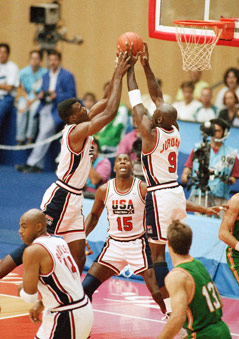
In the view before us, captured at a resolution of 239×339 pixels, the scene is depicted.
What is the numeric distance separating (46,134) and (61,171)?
7.57 m

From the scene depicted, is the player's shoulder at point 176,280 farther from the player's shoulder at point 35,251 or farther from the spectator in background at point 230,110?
the spectator in background at point 230,110

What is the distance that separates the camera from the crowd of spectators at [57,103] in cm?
1335

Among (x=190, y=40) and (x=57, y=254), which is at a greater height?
(x=190, y=40)

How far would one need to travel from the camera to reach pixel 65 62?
18188 millimetres

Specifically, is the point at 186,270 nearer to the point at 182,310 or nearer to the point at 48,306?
the point at 182,310

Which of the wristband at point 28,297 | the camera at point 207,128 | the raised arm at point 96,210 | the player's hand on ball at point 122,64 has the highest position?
the player's hand on ball at point 122,64

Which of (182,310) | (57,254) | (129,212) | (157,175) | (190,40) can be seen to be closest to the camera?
(182,310)

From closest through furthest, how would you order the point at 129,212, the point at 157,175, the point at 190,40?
the point at 157,175
the point at 129,212
the point at 190,40

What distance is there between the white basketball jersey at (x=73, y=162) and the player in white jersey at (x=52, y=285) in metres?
2.07

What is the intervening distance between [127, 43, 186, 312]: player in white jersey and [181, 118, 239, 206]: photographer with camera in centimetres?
288

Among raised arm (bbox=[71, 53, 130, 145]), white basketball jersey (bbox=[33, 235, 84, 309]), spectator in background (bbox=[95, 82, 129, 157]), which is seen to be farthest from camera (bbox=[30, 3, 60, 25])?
white basketball jersey (bbox=[33, 235, 84, 309])

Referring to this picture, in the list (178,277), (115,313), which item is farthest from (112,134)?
(178,277)

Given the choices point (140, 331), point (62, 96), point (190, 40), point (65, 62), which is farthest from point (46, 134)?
point (140, 331)

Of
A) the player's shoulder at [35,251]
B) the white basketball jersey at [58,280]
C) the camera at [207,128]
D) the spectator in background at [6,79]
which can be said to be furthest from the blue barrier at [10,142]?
the player's shoulder at [35,251]
